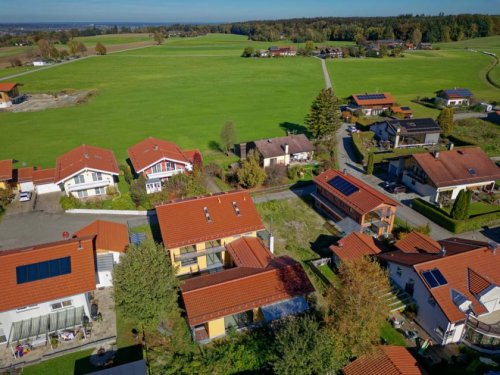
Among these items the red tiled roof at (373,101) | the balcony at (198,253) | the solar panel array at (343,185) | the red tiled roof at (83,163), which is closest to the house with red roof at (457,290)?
the solar panel array at (343,185)

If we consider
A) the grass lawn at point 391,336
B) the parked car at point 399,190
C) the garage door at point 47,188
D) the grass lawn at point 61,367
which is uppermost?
the parked car at point 399,190

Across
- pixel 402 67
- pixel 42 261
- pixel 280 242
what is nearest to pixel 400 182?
pixel 280 242

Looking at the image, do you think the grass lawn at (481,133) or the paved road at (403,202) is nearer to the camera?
the paved road at (403,202)

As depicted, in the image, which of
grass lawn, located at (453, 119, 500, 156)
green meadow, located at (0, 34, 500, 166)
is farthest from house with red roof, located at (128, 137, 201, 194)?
grass lawn, located at (453, 119, 500, 156)

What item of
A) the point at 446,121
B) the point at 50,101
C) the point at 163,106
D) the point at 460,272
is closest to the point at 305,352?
the point at 460,272

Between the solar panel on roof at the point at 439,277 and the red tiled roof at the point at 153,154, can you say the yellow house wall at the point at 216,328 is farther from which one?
the red tiled roof at the point at 153,154

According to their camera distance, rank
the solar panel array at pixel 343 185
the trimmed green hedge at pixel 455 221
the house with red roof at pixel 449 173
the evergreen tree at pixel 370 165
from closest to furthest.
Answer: the trimmed green hedge at pixel 455 221
the solar panel array at pixel 343 185
the house with red roof at pixel 449 173
the evergreen tree at pixel 370 165

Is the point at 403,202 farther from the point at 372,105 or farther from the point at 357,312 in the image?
the point at 372,105
